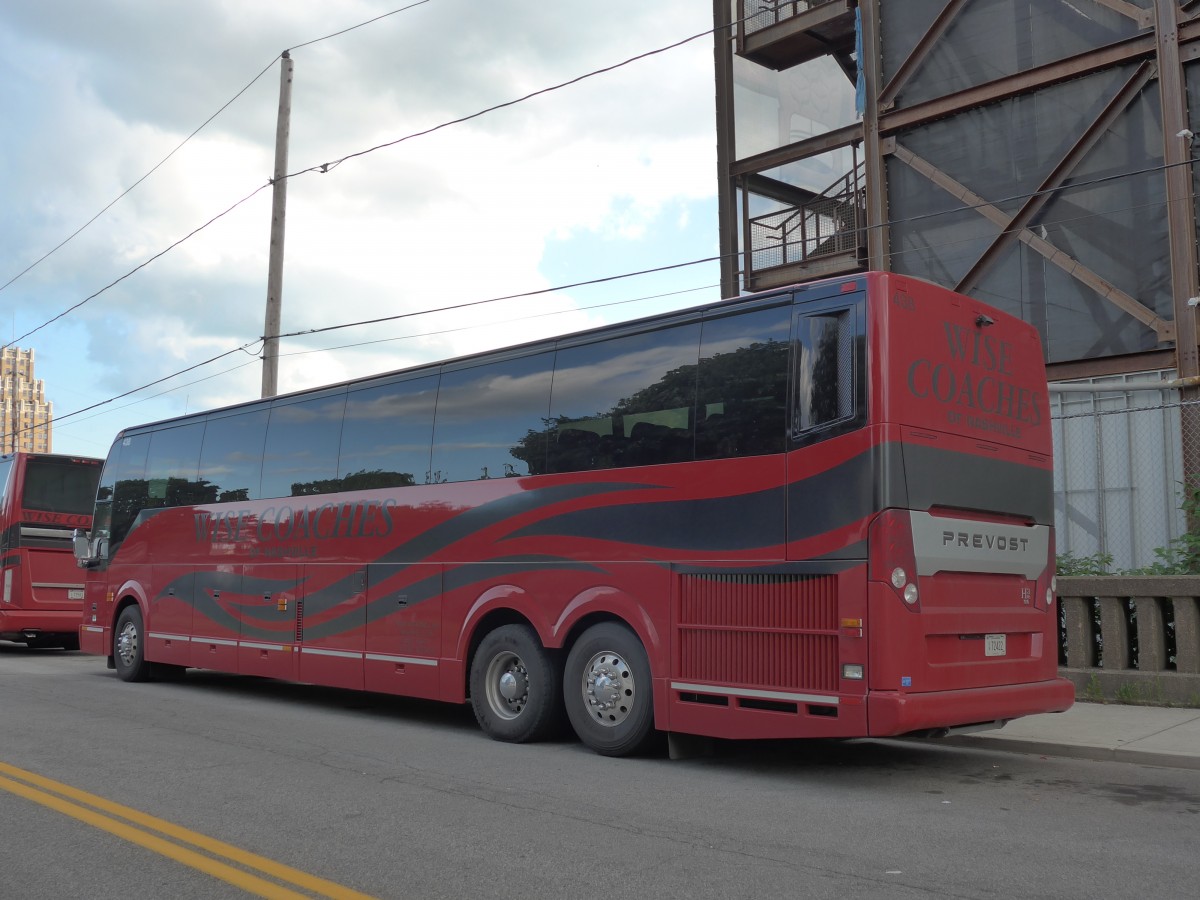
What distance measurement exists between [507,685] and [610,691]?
4.25ft

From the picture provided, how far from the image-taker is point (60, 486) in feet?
67.3

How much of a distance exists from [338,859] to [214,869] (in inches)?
22.5

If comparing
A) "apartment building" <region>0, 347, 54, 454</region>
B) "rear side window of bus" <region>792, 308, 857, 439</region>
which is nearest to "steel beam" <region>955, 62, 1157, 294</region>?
"rear side window of bus" <region>792, 308, 857, 439</region>

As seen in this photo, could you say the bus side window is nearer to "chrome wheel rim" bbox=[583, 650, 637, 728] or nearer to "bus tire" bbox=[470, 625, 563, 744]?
"bus tire" bbox=[470, 625, 563, 744]

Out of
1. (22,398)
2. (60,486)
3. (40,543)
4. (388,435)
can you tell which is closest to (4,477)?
(60,486)

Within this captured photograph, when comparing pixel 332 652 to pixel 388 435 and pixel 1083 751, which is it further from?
pixel 1083 751

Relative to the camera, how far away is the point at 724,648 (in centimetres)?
823

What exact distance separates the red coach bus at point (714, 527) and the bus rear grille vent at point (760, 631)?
0.05 feet

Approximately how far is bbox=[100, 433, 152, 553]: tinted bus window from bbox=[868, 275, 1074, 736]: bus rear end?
1135 centimetres

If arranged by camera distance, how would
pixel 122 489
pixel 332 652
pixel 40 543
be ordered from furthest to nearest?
pixel 40 543 → pixel 122 489 → pixel 332 652

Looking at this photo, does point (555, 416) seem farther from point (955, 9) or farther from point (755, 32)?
point (755, 32)

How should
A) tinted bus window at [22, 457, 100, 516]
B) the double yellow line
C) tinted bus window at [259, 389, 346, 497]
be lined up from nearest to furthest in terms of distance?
1. the double yellow line
2. tinted bus window at [259, 389, 346, 497]
3. tinted bus window at [22, 457, 100, 516]

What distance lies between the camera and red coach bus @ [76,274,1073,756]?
301 inches

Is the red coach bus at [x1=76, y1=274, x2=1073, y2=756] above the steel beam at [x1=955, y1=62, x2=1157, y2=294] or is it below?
below
